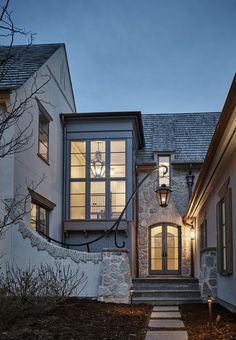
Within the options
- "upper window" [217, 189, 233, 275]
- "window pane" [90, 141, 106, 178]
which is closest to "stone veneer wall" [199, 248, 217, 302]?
"upper window" [217, 189, 233, 275]

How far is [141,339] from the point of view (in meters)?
6.73

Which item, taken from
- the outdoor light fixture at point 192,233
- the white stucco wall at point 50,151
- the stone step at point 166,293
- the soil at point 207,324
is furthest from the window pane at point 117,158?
the soil at point 207,324

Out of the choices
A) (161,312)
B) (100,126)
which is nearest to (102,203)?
(100,126)

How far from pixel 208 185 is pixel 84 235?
5194 millimetres

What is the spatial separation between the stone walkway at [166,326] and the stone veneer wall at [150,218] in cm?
685

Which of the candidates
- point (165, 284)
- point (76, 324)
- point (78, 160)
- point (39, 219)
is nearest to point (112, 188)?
point (78, 160)

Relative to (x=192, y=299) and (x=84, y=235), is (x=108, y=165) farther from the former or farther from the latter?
(x=192, y=299)

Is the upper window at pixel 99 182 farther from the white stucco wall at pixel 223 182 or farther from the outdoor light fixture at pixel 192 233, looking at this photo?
the white stucco wall at pixel 223 182

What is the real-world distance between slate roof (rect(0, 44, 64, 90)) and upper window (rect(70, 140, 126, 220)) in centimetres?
283

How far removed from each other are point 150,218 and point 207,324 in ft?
32.8

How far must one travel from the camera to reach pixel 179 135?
63.3ft

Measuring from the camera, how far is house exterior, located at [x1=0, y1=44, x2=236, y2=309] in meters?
11.2

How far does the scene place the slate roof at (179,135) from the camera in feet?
60.0

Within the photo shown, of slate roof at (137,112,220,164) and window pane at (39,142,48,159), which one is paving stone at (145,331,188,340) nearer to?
window pane at (39,142,48,159)
